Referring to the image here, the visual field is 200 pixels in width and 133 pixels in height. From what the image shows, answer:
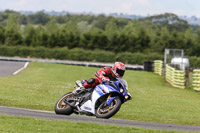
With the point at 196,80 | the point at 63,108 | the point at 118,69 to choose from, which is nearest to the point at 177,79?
the point at 196,80

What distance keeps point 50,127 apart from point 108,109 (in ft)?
6.40

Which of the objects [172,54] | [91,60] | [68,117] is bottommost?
[91,60]

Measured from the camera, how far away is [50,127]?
8477 millimetres

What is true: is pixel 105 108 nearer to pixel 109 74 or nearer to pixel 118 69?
pixel 109 74

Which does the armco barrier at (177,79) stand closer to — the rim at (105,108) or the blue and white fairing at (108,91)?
the blue and white fairing at (108,91)

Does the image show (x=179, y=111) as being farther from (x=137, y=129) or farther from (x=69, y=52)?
(x=69, y=52)

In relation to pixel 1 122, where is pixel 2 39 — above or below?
below

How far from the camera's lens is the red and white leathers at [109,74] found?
10048mm

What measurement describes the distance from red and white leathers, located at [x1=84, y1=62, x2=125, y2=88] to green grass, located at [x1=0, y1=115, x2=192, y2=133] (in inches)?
61.7

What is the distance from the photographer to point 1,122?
8797 mm

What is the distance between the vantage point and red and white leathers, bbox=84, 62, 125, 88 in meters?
10.0

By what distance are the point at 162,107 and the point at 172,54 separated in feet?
71.0

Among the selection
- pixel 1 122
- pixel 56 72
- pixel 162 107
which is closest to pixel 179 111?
pixel 162 107

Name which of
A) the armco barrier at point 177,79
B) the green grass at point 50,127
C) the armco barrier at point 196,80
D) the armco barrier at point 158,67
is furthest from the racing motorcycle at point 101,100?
the armco barrier at point 158,67
